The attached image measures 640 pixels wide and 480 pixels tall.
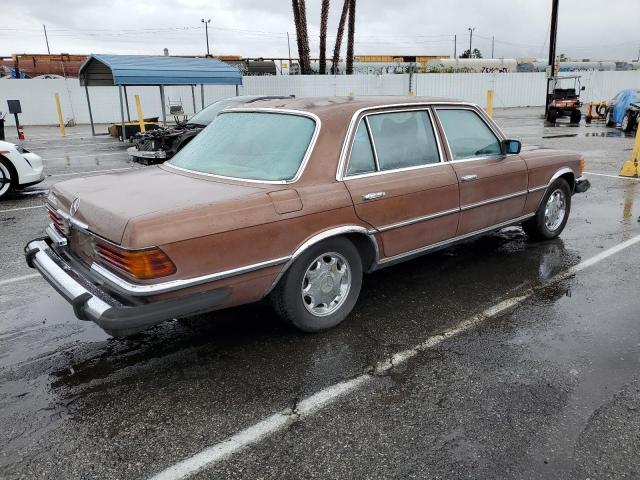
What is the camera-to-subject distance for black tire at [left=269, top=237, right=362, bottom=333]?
3441 mm

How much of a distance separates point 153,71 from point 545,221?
14920mm

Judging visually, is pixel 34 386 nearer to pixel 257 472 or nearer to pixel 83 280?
pixel 83 280

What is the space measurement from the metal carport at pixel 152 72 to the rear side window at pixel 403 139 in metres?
13.9

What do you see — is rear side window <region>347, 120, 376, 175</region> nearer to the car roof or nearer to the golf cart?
the car roof

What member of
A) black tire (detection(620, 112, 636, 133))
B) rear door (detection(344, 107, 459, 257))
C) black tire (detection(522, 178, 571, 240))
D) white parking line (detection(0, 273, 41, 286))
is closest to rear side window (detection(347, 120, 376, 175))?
rear door (detection(344, 107, 459, 257))

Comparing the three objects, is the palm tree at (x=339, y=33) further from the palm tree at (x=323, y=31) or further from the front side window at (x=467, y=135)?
the front side window at (x=467, y=135)

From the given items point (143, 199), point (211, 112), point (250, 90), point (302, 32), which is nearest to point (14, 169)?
point (211, 112)

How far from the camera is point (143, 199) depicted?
10.5 ft

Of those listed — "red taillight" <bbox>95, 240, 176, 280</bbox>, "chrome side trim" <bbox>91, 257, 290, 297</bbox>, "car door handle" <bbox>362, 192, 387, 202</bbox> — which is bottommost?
"chrome side trim" <bbox>91, 257, 290, 297</bbox>

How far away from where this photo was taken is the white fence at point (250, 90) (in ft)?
84.8

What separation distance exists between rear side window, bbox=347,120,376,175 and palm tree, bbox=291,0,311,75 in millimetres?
24133

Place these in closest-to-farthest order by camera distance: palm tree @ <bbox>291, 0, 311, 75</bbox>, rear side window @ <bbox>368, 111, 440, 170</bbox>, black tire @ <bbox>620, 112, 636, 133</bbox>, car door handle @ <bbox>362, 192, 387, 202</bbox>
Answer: car door handle @ <bbox>362, 192, 387, 202</bbox>, rear side window @ <bbox>368, 111, 440, 170</bbox>, black tire @ <bbox>620, 112, 636, 133</bbox>, palm tree @ <bbox>291, 0, 311, 75</bbox>

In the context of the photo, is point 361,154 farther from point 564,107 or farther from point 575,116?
point 575,116

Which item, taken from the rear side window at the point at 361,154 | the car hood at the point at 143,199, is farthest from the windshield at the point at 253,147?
the rear side window at the point at 361,154
